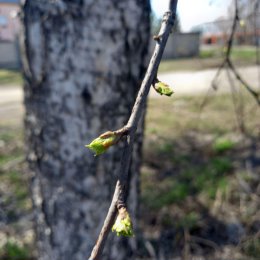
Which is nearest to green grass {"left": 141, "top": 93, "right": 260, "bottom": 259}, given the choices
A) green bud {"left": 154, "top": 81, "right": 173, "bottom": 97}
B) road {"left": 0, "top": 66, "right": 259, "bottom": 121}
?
road {"left": 0, "top": 66, "right": 259, "bottom": 121}

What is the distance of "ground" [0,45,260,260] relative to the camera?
82.5 inches

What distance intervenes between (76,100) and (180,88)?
637cm

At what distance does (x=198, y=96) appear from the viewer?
624 centimetres

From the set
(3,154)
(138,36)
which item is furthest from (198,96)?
(138,36)

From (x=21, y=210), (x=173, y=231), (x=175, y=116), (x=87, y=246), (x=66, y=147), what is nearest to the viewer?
(x=66, y=147)

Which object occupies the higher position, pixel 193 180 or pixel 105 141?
pixel 105 141

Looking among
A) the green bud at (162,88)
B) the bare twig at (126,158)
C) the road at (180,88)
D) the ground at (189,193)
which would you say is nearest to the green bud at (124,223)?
the bare twig at (126,158)

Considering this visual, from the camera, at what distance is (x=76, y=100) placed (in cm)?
126

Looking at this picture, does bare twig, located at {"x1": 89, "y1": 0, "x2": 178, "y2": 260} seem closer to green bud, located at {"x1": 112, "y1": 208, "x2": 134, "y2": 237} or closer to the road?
green bud, located at {"x1": 112, "y1": 208, "x2": 134, "y2": 237}

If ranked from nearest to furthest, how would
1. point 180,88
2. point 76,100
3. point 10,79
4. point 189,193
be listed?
1. point 76,100
2. point 189,193
3. point 180,88
4. point 10,79

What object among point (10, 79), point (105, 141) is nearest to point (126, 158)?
point (105, 141)

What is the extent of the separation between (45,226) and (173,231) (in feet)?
3.35

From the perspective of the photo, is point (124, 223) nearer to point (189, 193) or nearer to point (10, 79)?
point (189, 193)

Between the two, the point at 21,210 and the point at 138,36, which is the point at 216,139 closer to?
the point at 21,210
